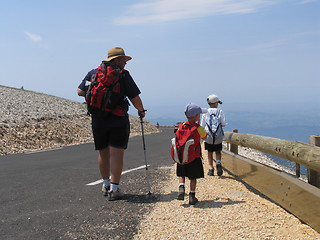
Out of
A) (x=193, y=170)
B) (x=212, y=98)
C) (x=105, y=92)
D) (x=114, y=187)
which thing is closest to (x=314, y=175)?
(x=193, y=170)

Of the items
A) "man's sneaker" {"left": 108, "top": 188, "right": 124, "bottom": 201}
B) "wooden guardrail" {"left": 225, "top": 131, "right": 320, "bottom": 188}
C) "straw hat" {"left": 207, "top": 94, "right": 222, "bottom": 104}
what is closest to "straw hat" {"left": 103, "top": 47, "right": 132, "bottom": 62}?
"man's sneaker" {"left": 108, "top": 188, "right": 124, "bottom": 201}

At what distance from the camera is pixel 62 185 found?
6266 millimetres

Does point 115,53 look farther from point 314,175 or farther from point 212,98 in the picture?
point 314,175

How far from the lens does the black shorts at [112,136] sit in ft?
16.7

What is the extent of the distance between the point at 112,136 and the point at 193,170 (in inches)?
51.2

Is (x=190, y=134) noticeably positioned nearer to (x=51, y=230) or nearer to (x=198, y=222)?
(x=198, y=222)

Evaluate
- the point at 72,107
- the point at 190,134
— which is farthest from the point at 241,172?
the point at 72,107

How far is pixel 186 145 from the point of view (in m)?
4.95

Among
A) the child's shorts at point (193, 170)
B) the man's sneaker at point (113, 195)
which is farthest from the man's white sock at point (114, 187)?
the child's shorts at point (193, 170)

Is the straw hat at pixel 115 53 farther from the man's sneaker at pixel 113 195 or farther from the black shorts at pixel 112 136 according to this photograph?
the man's sneaker at pixel 113 195

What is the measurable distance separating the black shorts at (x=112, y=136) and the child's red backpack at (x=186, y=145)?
0.77 metres

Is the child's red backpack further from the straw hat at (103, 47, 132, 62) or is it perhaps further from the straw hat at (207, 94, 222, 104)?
the straw hat at (207, 94, 222, 104)

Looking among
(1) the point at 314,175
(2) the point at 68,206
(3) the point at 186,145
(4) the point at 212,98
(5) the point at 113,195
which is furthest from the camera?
(4) the point at 212,98

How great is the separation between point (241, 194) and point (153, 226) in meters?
2.11
